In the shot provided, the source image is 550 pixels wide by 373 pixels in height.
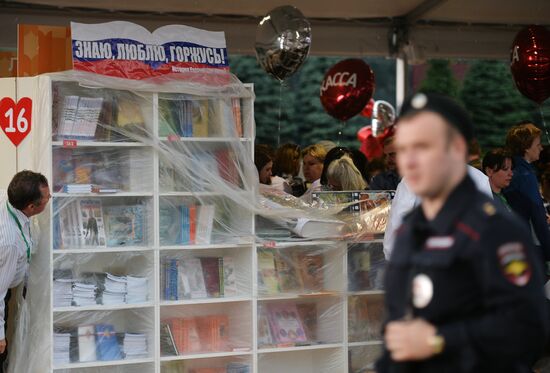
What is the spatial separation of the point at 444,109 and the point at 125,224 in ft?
11.8

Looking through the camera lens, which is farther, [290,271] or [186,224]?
[290,271]

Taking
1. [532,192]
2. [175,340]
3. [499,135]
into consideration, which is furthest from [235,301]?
[499,135]

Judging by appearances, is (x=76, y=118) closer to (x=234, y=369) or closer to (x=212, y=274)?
(x=212, y=274)

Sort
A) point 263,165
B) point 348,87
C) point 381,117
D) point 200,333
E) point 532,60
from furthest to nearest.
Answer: point 381,117 → point 348,87 → point 532,60 → point 263,165 → point 200,333

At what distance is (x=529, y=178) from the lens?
6059mm

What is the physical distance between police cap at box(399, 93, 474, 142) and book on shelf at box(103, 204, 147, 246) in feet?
11.4

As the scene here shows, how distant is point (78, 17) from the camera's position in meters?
8.62

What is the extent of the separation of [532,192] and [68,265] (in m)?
2.93

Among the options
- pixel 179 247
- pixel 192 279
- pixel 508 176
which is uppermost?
pixel 508 176

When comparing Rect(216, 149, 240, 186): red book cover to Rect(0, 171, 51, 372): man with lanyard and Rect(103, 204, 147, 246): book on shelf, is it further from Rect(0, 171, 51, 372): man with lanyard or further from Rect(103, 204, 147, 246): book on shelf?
Rect(0, 171, 51, 372): man with lanyard

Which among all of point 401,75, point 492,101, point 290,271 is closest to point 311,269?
point 290,271

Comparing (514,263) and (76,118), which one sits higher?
(76,118)

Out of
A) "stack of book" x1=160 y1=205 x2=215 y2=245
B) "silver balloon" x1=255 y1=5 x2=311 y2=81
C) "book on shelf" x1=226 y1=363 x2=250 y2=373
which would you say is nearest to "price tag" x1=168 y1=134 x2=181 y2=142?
"stack of book" x1=160 y1=205 x2=215 y2=245

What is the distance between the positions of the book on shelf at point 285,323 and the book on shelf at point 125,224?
3.15ft
